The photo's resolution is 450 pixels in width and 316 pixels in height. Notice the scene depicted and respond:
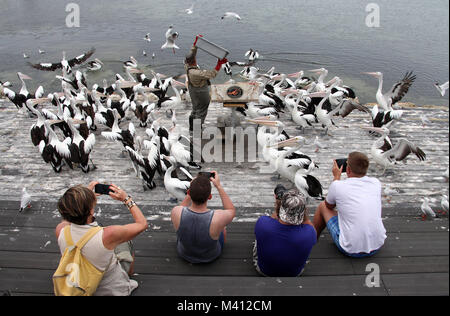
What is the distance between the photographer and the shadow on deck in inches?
96.5

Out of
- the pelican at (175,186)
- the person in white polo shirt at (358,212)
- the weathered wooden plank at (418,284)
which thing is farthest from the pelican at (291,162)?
the weathered wooden plank at (418,284)

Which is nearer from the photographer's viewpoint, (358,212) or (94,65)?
(358,212)

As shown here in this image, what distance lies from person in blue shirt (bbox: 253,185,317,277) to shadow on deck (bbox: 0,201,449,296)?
16 centimetres

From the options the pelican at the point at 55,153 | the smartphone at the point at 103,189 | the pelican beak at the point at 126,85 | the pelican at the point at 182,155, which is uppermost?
the smartphone at the point at 103,189

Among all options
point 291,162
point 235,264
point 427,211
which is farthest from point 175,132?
point 427,211

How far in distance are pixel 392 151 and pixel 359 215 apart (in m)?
2.42

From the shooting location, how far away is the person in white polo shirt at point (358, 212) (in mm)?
2846

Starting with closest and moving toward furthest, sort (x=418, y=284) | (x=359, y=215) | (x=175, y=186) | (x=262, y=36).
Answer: (x=418, y=284) < (x=359, y=215) < (x=175, y=186) < (x=262, y=36)

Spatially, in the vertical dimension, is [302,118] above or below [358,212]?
below

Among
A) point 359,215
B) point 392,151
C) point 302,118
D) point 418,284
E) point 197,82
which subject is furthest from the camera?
point 302,118

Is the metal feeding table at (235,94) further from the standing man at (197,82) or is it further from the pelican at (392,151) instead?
the pelican at (392,151)

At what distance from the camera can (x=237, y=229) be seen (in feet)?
12.0

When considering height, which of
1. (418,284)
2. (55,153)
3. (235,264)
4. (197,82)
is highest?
(197,82)

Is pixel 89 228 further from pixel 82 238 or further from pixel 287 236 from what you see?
pixel 287 236
